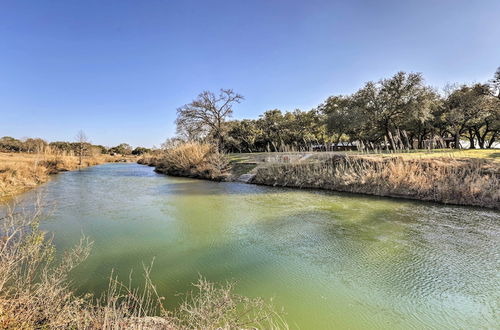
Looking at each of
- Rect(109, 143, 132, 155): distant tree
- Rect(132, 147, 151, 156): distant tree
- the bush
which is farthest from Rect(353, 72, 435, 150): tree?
Rect(109, 143, 132, 155): distant tree

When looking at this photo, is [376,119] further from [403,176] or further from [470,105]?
[403,176]

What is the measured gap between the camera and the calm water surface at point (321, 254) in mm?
3195

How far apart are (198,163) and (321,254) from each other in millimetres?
14906

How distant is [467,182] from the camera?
347 inches

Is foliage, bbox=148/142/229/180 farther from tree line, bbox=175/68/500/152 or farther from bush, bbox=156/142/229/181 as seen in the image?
tree line, bbox=175/68/500/152

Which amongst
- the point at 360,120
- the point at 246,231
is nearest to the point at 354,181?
the point at 246,231

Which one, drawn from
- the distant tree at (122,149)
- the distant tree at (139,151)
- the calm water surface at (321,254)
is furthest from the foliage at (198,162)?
the distant tree at (122,149)

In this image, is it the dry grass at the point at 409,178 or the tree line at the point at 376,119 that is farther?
the tree line at the point at 376,119

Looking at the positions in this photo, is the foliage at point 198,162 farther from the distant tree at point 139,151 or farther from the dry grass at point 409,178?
the distant tree at point 139,151

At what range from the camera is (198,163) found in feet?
61.6

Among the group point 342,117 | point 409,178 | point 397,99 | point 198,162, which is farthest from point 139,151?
point 409,178

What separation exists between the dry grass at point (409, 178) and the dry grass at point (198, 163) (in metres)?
4.96

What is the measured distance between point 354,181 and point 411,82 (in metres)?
12.1

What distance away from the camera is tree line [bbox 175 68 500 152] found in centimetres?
1856
